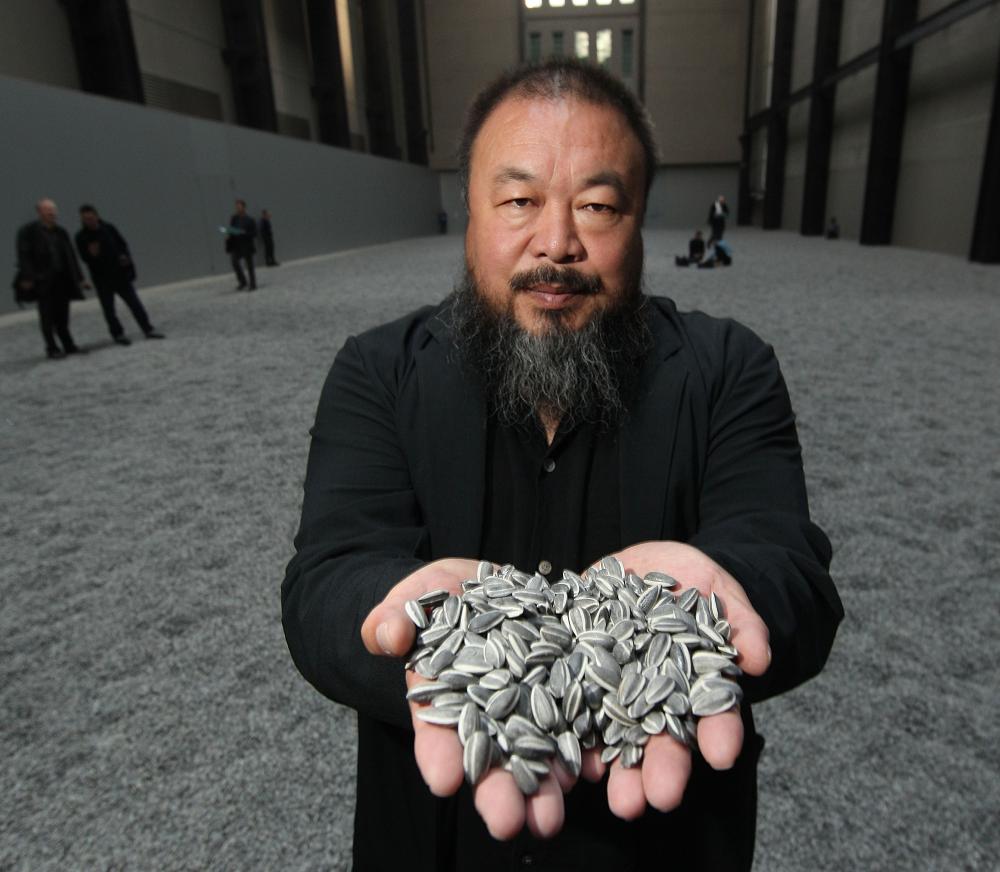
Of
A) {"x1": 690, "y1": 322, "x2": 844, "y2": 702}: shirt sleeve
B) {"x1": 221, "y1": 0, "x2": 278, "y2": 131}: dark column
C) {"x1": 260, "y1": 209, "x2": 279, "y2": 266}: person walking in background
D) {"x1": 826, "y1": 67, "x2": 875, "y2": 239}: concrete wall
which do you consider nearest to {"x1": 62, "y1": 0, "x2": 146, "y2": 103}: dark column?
{"x1": 260, "y1": 209, "x2": 279, "y2": 266}: person walking in background

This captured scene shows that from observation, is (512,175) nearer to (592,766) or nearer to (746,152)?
(592,766)

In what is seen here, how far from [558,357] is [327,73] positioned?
1053 inches

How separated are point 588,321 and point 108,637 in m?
2.46

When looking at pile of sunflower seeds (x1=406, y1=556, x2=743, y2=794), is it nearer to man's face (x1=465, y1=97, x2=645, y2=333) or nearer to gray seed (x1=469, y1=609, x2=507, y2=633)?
gray seed (x1=469, y1=609, x2=507, y2=633)

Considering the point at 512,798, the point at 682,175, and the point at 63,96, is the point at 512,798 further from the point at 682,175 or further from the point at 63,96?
the point at 682,175

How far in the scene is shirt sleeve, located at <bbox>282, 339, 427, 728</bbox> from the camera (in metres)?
1.14

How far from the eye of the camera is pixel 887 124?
1744 cm

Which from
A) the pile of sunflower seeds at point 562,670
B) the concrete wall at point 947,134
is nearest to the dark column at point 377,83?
the concrete wall at point 947,134

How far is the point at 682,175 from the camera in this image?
3453 centimetres

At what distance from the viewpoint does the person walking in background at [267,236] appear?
1805 cm

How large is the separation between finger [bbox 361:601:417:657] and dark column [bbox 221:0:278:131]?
21879 mm

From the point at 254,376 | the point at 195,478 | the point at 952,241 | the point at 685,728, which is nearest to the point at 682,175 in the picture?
the point at 952,241

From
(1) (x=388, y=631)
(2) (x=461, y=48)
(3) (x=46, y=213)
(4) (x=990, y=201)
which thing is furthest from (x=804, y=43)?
(1) (x=388, y=631)

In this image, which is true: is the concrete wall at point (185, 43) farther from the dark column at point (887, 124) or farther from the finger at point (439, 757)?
the finger at point (439, 757)
